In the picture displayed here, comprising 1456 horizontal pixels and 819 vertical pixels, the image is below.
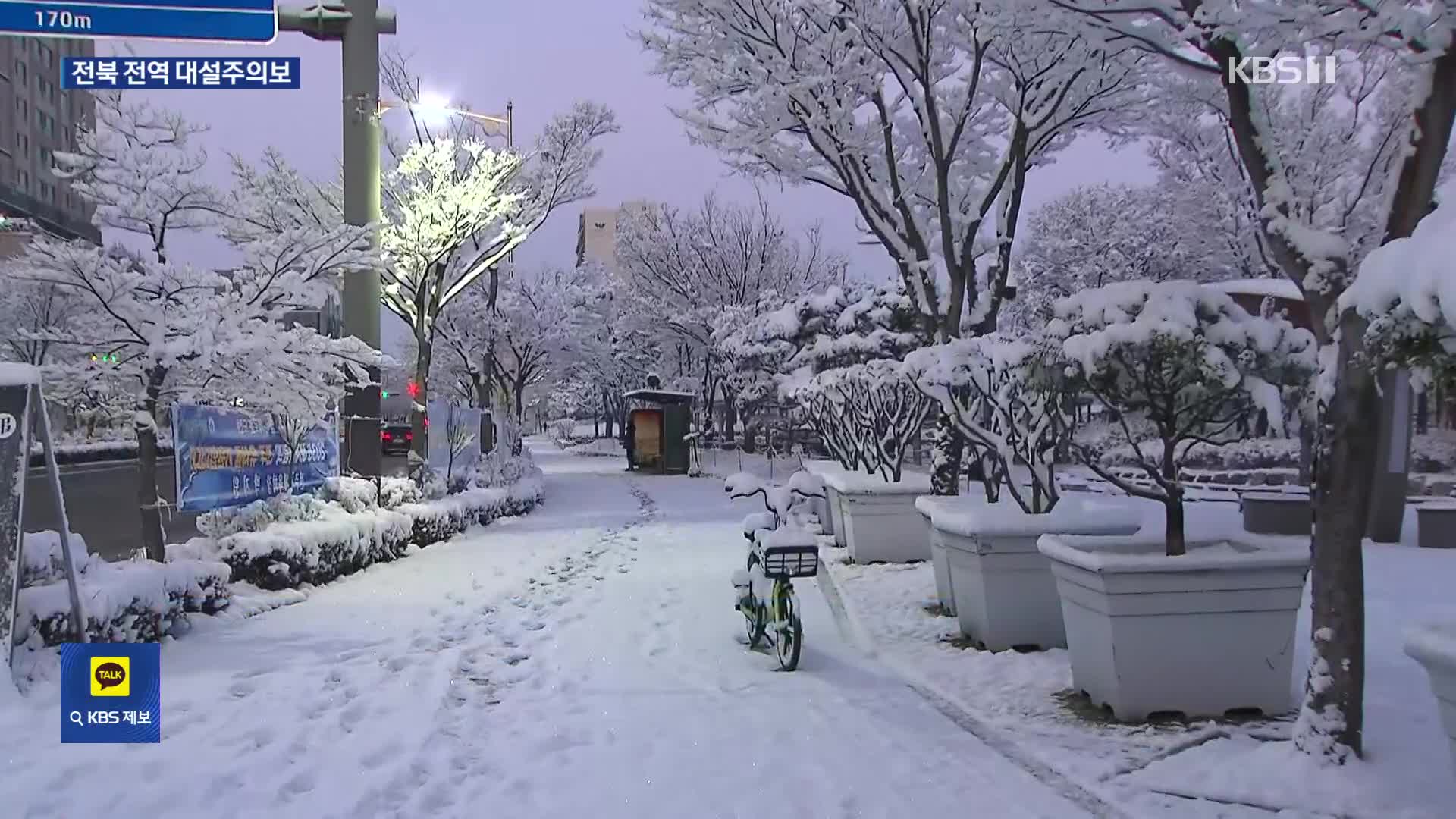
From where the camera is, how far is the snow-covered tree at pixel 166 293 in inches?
291

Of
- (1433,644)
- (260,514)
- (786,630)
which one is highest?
(1433,644)

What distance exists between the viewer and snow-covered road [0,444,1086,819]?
13.2 feet

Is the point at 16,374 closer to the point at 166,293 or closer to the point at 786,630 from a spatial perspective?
the point at 166,293

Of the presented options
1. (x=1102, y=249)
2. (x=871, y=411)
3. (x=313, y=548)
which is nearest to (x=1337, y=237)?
(x=313, y=548)

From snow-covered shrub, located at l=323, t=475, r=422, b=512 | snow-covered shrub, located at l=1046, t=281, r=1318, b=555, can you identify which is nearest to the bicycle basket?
snow-covered shrub, located at l=1046, t=281, r=1318, b=555

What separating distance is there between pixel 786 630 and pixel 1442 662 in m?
3.78

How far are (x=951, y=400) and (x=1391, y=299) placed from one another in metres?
4.87

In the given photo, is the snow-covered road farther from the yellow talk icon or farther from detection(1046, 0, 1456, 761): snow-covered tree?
detection(1046, 0, 1456, 761): snow-covered tree

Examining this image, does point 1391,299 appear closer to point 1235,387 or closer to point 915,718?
point 1235,387

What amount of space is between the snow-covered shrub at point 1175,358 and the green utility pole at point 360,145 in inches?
315
